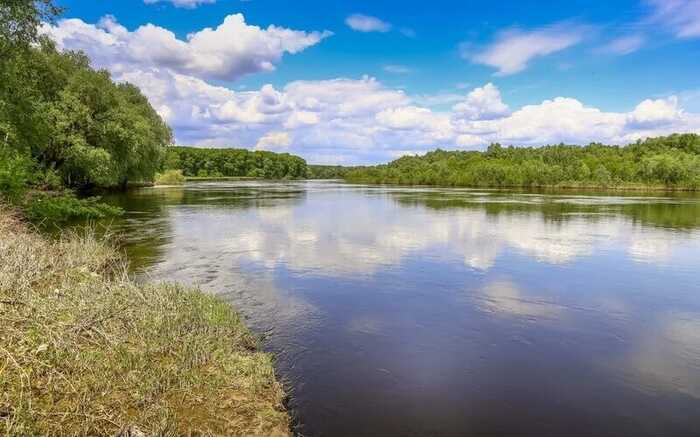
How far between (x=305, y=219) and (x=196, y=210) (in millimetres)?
11396

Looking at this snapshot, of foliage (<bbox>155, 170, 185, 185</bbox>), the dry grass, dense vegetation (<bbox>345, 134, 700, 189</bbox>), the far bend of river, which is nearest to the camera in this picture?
the dry grass

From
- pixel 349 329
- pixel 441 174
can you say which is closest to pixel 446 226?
pixel 349 329

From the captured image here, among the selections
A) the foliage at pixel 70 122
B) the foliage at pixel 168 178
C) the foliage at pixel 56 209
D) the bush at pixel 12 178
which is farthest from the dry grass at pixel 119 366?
the foliage at pixel 168 178

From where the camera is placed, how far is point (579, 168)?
124m

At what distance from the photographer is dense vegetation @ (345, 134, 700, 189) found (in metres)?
107

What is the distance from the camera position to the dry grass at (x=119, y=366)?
550 cm

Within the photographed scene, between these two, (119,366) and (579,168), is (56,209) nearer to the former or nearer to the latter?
(119,366)

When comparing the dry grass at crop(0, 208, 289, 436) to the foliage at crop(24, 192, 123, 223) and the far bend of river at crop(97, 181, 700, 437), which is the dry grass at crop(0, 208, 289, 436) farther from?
the foliage at crop(24, 192, 123, 223)

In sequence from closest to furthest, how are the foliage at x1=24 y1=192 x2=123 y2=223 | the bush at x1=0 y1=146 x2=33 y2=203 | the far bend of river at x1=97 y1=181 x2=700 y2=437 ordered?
the far bend of river at x1=97 y1=181 x2=700 y2=437 < the bush at x1=0 y1=146 x2=33 y2=203 < the foliage at x1=24 y1=192 x2=123 y2=223

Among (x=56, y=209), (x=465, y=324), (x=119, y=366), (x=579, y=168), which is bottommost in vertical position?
(x=465, y=324)

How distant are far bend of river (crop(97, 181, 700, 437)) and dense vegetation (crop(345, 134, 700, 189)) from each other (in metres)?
94.6

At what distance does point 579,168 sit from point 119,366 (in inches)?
5291

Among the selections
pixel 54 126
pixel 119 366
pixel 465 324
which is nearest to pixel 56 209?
pixel 54 126

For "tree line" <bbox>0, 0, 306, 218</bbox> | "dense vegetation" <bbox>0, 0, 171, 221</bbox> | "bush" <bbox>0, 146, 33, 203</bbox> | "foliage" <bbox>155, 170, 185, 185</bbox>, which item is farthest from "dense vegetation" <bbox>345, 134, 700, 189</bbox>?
"bush" <bbox>0, 146, 33, 203</bbox>
